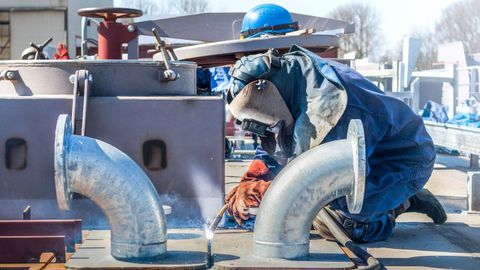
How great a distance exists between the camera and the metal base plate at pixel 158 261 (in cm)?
238

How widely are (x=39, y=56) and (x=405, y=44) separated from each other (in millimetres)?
9438

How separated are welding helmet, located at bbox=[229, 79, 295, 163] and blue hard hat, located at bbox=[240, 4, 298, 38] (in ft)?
4.35

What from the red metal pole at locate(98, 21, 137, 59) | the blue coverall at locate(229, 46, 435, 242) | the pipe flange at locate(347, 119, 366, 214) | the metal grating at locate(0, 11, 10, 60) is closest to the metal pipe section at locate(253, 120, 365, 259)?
the pipe flange at locate(347, 119, 366, 214)

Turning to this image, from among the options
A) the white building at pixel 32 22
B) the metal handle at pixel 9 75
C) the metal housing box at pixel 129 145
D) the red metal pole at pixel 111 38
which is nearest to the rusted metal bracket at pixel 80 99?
the metal housing box at pixel 129 145

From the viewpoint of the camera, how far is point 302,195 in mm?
2492

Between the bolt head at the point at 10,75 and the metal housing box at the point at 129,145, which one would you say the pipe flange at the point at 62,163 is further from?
the bolt head at the point at 10,75

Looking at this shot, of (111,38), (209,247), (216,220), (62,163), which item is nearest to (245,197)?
(216,220)

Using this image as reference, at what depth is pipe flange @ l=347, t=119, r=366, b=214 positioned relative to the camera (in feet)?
7.72

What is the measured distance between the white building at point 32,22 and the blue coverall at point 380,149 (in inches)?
756

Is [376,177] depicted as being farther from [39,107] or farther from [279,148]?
[39,107]

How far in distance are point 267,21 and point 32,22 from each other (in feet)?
61.6

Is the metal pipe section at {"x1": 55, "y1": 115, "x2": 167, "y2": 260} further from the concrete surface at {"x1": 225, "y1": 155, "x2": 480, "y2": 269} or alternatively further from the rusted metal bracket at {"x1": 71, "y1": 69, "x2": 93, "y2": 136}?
the concrete surface at {"x1": 225, "y1": 155, "x2": 480, "y2": 269}

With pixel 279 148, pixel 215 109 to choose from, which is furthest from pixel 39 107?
pixel 279 148

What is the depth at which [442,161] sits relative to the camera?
27.2 feet
